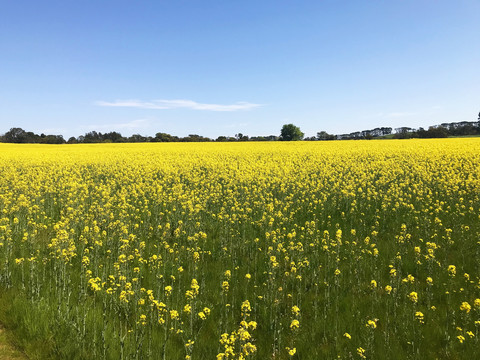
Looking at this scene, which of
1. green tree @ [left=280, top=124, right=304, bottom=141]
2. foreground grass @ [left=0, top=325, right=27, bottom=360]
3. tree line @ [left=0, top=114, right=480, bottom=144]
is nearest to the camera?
foreground grass @ [left=0, top=325, right=27, bottom=360]

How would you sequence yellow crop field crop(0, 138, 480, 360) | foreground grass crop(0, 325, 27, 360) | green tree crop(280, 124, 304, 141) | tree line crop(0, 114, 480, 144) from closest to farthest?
1. foreground grass crop(0, 325, 27, 360)
2. yellow crop field crop(0, 138, 480, 360)
3. tree line crop(0, 114, 480, 144)
4. green tree crop(280, 124, 304, 141)

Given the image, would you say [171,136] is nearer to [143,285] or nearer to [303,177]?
[303,177]

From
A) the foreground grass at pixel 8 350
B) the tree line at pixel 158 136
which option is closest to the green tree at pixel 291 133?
the tree line at pixel 158 136

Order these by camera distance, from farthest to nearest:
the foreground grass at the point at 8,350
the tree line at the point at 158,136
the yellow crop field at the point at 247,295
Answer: the tree line at the point at 158,136 → the yellow crop field at the point at 247,295 → the foreground grass at the point at 8,350

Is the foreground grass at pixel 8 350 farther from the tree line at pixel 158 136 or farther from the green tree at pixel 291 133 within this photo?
the green tree at pixel 291 133

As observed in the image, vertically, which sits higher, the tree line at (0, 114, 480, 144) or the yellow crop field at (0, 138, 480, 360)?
the tree line at (0, 114, 480, 144)

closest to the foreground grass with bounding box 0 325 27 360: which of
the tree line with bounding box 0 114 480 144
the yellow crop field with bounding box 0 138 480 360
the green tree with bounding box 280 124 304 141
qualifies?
the yellow crop field with bounding box 0 138 480 360

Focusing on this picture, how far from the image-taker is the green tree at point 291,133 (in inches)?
4363

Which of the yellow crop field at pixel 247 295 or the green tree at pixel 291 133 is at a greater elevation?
the green tree at pixel 291 133

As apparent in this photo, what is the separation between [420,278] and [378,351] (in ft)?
10.2

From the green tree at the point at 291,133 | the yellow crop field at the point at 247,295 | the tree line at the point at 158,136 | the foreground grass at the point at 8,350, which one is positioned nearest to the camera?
the foreground grass at the point at 8,350

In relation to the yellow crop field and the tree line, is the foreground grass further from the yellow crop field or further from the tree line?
the tree line

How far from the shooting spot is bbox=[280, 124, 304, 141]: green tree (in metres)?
111

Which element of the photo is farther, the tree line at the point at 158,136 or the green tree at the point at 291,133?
the green tree at the point at 291,133
